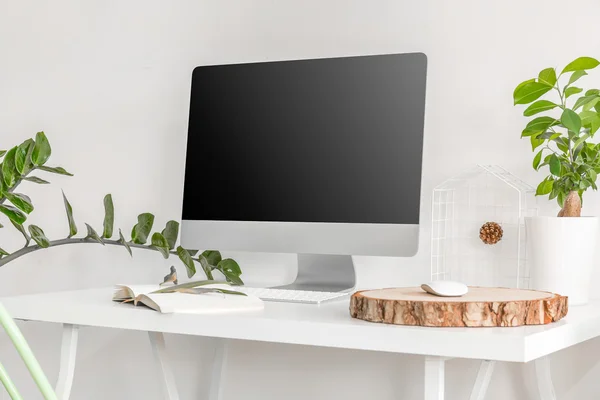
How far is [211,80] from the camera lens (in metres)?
1.83

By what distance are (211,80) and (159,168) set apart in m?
0.49

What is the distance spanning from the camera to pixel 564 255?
152cm


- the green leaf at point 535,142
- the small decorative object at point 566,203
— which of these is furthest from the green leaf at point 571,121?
the green leaf at point 535,142

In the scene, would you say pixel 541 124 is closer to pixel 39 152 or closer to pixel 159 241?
pixel 159 241

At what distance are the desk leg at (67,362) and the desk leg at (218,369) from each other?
0.56 metres

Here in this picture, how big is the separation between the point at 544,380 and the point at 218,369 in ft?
2.69

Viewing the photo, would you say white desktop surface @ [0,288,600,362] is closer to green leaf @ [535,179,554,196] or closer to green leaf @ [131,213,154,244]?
green leaf @ [535,179,554,196]

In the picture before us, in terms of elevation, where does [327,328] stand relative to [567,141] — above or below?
below

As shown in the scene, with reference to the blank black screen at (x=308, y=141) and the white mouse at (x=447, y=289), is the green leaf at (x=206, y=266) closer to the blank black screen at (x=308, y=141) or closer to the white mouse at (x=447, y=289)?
the blank black screen at (x=308, y=141)

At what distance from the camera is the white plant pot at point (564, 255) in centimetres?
152

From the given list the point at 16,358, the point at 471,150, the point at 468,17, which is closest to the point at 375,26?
the point at 468,17

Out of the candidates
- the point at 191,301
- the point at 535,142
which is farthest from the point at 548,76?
the point at 191,301

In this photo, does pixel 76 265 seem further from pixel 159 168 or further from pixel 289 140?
pixel 289 140

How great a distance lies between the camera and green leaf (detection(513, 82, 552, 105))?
5.03ft
